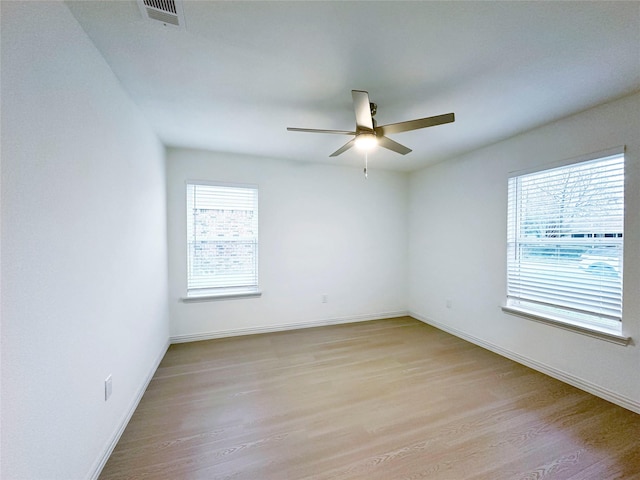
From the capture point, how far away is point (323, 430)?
1.83 meters

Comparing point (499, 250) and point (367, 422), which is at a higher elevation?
point (499, 250)

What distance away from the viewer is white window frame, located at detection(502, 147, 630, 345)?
2.15m

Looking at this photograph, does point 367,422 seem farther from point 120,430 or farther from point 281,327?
point 281,327

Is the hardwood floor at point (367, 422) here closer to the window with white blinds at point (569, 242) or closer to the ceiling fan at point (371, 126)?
the window with white blinds at point (569, 242)

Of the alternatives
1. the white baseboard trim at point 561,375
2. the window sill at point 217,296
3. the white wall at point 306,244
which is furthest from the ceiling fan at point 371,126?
the white baseboard trim at point 561,375

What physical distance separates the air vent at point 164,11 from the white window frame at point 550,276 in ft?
10.8

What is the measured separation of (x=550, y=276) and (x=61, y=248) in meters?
3.84

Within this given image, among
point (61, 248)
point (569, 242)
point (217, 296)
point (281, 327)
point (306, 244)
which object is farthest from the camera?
point (306, 244)

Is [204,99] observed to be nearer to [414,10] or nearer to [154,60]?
[154,60]

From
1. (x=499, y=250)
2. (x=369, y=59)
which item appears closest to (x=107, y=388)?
(x=369, y=59)

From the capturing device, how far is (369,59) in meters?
1.61

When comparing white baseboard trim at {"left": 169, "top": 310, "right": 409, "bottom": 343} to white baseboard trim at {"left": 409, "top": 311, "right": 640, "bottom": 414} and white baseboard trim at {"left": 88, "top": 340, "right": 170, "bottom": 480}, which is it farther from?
white baseboard trim at {"left": 409, "top": 311, "right": 640, "bottom": 414}

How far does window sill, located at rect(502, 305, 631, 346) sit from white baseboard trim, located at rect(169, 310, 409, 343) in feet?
6.17

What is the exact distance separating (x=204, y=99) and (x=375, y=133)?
1423mm
